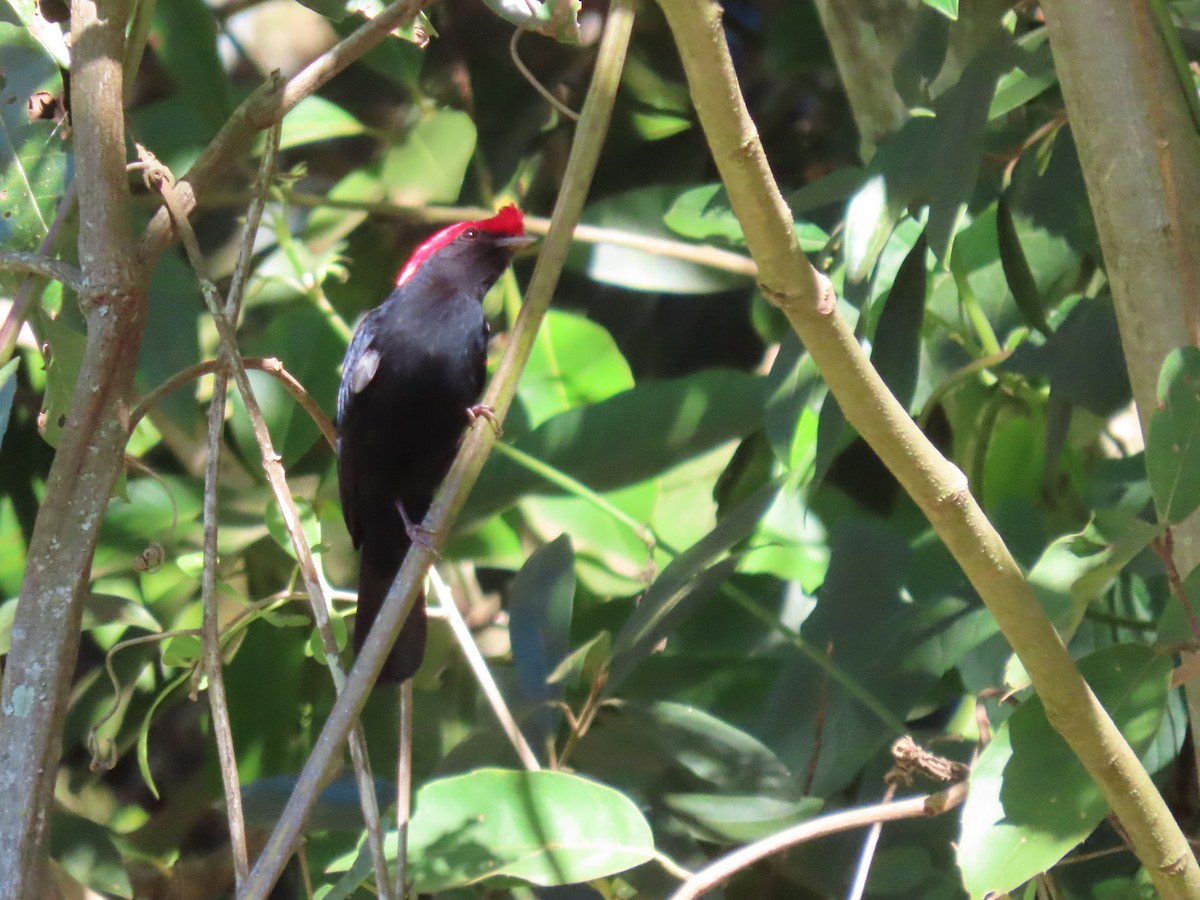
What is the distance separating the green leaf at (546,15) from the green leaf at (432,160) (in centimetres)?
123

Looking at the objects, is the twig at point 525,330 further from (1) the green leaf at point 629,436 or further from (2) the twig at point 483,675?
(1) the green leaf at point 629,436

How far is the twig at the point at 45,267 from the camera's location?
1.19 metres

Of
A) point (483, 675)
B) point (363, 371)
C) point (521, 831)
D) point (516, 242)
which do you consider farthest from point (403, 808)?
point (516, 242)

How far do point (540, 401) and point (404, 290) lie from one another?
0.31m

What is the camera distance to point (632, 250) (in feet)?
7.64

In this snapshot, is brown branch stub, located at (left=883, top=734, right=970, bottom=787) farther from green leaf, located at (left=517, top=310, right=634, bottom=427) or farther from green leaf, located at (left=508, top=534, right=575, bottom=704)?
green leaf, located at (left=517, top=310, right=634, bottom=427)

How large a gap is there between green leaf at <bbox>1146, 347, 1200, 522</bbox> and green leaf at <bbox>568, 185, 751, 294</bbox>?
1.30 m

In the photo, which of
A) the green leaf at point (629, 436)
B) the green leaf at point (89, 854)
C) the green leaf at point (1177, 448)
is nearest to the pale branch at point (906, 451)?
the green leaf at point (1177, 448)

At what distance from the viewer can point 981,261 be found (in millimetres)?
2057

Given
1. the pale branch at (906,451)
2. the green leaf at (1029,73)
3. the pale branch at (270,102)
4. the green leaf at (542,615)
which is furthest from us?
the green leaf at (542,615)

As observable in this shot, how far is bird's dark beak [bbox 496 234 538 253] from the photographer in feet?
7.13

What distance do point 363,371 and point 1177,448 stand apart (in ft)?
4.41

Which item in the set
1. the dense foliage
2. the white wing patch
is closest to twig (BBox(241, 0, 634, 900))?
the dense foliage

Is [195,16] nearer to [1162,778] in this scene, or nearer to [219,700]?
[219,700]
